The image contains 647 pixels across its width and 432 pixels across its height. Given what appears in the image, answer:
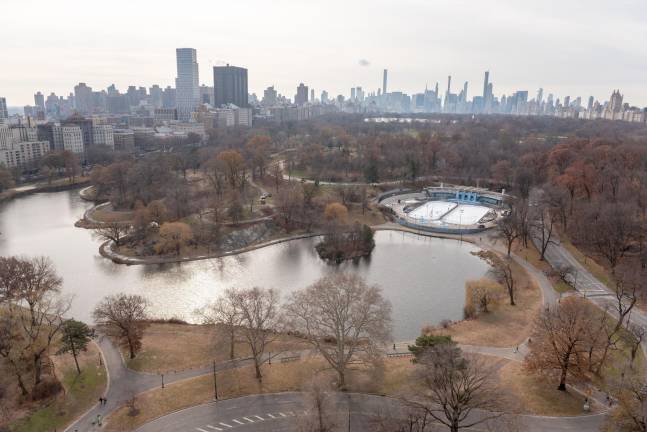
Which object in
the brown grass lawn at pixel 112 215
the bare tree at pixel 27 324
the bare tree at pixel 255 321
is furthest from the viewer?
the brown grass lawn at pixel 112 215

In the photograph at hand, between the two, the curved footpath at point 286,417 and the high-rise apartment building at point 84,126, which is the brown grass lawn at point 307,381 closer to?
the curved footpath at point 286,417

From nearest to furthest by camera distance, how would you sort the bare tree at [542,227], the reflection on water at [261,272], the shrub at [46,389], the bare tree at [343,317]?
the shrub at [46,389], the bare tree at [343,317], the reflection on water at [261,272], the bare tree at [542,227]

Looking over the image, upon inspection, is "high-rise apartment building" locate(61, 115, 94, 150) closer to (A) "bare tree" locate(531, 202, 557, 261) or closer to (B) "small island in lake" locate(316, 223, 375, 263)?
(B) "small island in lake" locate(316, 223, 375, 263)

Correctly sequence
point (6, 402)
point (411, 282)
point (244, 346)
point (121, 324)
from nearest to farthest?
1. point (6, 402)
2. point (121, 324)
3. point (244, 346)
4. point (411, 282)

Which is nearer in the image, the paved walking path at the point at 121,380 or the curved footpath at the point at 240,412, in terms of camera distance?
the curved footpath at the point at 240,412

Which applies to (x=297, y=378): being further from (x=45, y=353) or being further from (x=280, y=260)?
(x=280, y=260)

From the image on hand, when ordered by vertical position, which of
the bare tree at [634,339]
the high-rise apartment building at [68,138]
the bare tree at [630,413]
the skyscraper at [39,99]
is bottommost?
the bare tree at [634,339]

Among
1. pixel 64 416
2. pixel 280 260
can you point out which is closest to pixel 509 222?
pixel 280 260

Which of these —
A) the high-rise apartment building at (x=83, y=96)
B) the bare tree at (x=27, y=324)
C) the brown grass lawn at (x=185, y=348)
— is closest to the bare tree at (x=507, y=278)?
the brown grass lawn at (x=185, y=348)

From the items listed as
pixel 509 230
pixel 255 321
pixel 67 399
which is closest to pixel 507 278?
pixel 509 230
